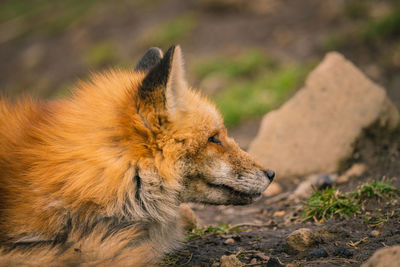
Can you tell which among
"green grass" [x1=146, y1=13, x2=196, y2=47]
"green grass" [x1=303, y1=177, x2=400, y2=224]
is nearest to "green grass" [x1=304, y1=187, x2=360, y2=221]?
"green grass" [x1=303, y1=177, x2=400, y2=224]

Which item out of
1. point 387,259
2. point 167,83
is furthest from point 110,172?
point 387,259

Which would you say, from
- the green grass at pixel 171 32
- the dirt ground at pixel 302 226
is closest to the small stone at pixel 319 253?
the dirt ground at pixel 302 226

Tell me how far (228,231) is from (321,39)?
7367 mm

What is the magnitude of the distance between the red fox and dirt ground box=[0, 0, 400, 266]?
2.33 ft

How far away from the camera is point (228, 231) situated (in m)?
3.79

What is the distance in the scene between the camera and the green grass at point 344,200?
3.63m

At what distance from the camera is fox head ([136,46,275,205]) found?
265 cm

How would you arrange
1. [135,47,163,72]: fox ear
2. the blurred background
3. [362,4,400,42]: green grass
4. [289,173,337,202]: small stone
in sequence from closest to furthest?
1. [135,47,163,72]: fox ear
2. [289,173,337,202]: small stone
3. the blurred background
4. [362,4,400,42]: green grass

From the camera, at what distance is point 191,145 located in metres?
2.79

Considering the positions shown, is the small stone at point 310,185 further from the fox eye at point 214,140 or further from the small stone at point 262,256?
the fox eye at point 214,140

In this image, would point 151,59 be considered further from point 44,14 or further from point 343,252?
point 44,14

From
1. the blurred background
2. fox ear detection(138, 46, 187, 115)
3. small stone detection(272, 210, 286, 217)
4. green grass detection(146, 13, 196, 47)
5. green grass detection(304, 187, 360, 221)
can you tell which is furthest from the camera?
green grass detection(146, 13, 196, 47)

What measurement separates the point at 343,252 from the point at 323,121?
2.47 m

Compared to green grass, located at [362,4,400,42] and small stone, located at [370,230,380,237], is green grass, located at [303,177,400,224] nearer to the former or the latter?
small stone, located at [370,230,380,237]
